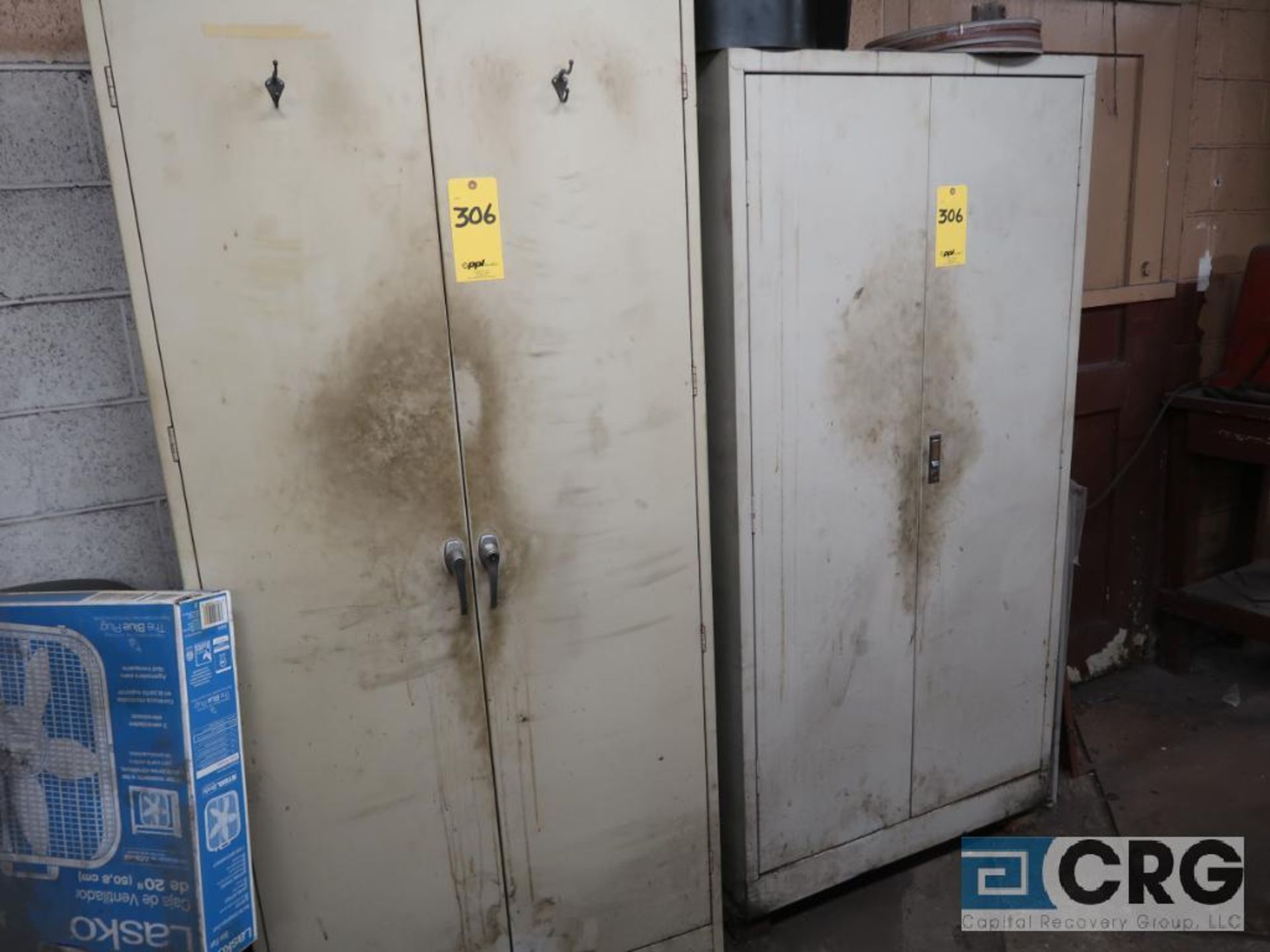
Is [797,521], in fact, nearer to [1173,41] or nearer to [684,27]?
[684,27]

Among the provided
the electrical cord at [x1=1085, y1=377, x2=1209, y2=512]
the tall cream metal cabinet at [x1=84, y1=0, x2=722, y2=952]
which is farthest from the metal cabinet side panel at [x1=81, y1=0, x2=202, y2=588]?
the electrical cord at [x1=1085, y1=377, x2=1209, y2=512]

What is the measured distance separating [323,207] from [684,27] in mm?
650

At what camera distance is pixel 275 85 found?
1.27 meters

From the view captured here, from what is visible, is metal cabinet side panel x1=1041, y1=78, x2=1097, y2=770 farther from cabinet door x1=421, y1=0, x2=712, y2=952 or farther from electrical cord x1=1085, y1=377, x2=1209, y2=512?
cabinet door x1=421, y1=0, x2=712, y2=952

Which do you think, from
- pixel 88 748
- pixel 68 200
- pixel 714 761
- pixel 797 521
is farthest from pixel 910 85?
pixel 88 748

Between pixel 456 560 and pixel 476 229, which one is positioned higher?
pixel 476 229

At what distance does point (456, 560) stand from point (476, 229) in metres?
0.54

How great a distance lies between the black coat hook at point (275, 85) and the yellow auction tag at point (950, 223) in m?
1.20

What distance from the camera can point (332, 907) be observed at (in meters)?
1.57

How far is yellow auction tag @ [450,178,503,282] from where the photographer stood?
4.60 feet

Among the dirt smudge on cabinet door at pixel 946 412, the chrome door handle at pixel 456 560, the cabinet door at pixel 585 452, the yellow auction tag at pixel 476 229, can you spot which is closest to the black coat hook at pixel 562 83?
the cabinet door at pixel 585 452

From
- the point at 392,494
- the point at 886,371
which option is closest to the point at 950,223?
the point at 886,371

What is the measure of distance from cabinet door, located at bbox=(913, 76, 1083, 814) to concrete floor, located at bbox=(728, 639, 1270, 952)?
8.4 inches

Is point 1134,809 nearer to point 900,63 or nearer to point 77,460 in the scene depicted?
point 900,63
